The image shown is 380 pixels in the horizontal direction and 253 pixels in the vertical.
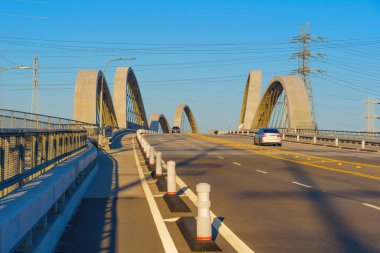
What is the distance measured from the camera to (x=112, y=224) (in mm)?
12125

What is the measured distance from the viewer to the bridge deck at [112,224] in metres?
9.77

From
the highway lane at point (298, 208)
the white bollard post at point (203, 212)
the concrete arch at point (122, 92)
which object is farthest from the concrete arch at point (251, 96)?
the white bollard post at point (203, 212)

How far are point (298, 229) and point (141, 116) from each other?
130 metres

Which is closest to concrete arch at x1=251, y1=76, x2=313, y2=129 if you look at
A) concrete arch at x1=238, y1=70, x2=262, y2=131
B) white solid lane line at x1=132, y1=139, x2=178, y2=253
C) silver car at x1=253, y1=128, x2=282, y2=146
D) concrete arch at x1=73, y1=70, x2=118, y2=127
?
concrete arch at x1=238, y1=70, x2=262, y2=131

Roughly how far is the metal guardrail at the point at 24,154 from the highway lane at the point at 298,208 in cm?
376

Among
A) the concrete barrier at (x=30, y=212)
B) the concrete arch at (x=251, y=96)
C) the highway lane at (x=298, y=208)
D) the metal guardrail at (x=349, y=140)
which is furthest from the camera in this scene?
the concrete arch at (x=251, y=96)

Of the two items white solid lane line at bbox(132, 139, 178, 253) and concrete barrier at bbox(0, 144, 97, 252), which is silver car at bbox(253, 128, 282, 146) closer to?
white solid lane line at bbox(132, 139, 178, 253)

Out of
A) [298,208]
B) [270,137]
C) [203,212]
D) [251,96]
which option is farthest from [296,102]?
[203,212]

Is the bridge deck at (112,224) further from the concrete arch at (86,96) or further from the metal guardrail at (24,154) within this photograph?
the concrete arch at (86,96)

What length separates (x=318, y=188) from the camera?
19234mm

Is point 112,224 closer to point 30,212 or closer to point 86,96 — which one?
point 30,212

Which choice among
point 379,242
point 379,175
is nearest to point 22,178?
point 379,242

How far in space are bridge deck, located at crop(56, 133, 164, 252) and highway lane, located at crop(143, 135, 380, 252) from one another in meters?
1.63

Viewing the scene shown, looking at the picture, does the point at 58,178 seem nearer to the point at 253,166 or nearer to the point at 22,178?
the point at 22,178
